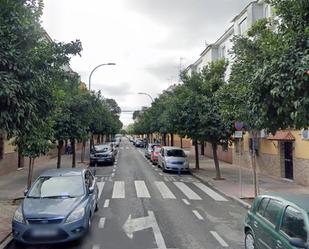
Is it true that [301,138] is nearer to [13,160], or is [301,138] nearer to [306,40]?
[306,40]

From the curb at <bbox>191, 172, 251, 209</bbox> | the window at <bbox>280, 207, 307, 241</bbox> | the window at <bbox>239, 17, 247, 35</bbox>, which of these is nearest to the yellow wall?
the curb at <bbox>191, 172, 251, 209</bbox>

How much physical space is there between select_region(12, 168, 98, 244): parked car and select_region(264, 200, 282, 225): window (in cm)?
424

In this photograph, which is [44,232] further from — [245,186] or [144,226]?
[245,186]

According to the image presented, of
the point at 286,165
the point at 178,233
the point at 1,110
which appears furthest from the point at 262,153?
the point at 1,110

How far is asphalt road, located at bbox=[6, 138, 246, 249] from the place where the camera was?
28.9ft

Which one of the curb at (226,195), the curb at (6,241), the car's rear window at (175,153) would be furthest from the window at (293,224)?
the car's rear window at (175,153)

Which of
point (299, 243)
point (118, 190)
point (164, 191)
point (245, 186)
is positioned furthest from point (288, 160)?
point (299, 243)

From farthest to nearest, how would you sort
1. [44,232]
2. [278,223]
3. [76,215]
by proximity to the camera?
1. [76,215]
2. [44,232]
3. [278,223]

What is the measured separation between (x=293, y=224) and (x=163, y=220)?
5781 millimetres

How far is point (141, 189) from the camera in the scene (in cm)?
1748

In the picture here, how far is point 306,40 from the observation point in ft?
22.5

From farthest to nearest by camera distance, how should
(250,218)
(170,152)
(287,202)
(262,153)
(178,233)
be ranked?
(170,152)
(262,153)
(178,233)
(250,218)
(287,202)

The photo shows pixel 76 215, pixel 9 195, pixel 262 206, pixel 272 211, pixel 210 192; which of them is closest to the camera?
pixel 272 211

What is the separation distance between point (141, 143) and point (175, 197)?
56.6m
